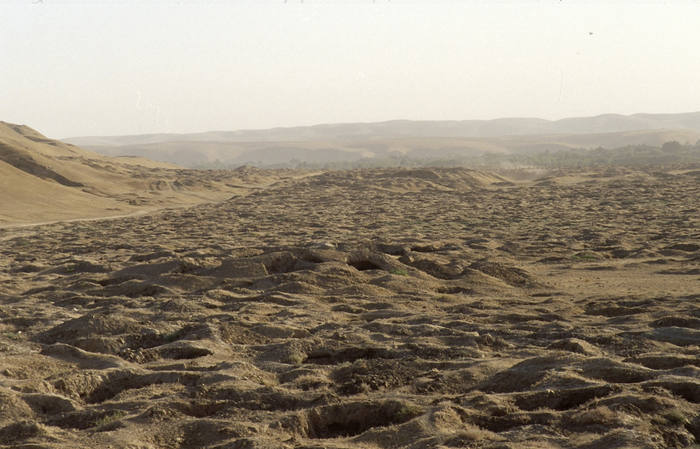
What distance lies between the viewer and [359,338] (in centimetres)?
652

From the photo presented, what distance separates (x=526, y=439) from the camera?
153 inches

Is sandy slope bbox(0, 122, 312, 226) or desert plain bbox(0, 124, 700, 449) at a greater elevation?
desert plain bbox(0, 124, 700, 449)

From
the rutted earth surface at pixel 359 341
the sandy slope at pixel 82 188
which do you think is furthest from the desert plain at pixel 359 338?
the sandy slope at pixel 82 188

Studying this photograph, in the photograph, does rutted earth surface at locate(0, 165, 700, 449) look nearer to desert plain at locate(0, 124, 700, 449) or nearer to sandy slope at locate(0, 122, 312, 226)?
desert plain at locate(0, 124, 700, 449)

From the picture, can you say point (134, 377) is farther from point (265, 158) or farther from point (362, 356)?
point (265, 158)

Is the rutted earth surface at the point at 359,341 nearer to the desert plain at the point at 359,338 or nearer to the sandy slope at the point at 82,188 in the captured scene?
the desert plain at the point at 359,338

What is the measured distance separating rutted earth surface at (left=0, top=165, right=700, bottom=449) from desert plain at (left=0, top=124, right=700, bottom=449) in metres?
0.02

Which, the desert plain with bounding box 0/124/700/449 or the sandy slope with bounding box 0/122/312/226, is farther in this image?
the sandy slope with bounding box 0/122/312/226

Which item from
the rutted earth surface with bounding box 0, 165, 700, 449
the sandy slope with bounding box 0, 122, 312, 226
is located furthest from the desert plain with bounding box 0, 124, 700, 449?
the sandy slope with bounding box 0, 122, 312, 226

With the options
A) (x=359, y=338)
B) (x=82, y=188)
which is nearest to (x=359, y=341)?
(x=359, y=338)

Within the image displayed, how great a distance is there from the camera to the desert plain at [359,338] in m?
4.23

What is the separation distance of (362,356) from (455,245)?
7.05 metres

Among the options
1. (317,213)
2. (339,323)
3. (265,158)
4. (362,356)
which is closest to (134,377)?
(362,356)

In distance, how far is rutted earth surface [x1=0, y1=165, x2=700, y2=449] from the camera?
423 centimetres
